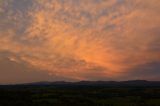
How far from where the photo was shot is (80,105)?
271 feet

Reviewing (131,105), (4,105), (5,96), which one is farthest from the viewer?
(5,96)

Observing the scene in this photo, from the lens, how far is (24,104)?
80.9m

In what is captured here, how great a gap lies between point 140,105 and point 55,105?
918 inches

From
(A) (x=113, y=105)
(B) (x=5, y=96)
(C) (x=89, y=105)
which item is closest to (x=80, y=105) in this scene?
(C) (x=89, y=105)

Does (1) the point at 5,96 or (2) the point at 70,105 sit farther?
(1) the point at 5,96

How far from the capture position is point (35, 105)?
257ft

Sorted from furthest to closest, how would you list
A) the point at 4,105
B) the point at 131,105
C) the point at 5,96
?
the point at 5,96, the point at 131,105, the point at 4,105

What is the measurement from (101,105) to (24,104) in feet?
69.4

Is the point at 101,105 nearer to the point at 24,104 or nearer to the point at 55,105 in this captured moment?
the point at 55,105

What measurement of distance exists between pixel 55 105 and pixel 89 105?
386 inches

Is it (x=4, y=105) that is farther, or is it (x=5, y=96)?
(x=5, y=96)

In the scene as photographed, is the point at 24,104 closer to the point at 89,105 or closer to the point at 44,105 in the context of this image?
the point at 44,105

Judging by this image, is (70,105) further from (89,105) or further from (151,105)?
(151,105)

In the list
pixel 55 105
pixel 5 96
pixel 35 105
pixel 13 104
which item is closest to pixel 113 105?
pixel 55 105
